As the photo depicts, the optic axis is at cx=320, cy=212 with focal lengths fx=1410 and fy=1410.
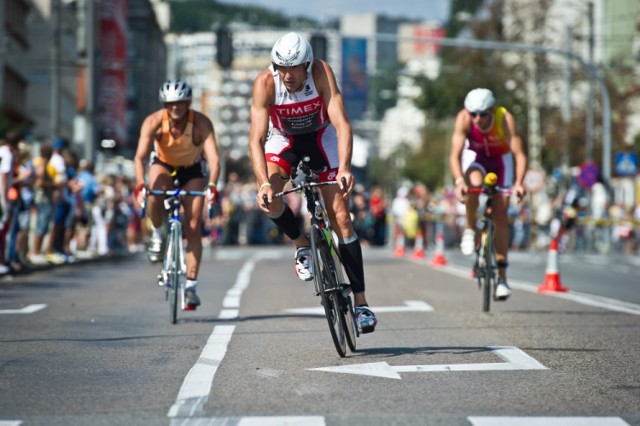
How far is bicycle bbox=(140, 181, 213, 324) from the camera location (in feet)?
38.8

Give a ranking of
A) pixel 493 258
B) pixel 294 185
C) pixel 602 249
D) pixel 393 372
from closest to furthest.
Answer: pixel 393 372 < pixel 294 185 < pixel 493 258 < pixel 602 249

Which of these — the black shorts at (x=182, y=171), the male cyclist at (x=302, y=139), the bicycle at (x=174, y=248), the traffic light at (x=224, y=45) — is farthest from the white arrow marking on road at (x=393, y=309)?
the traffic light at (x=224, y=45)

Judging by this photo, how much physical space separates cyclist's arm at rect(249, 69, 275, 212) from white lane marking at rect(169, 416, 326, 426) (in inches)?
109

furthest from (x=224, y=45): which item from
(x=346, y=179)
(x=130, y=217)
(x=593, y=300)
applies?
(x=346, y=179)

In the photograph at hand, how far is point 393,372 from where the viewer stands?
26.3ft

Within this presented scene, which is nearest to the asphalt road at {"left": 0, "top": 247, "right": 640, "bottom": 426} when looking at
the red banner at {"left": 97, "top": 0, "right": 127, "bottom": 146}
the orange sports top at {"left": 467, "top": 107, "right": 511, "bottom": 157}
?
the orange sports top at {"left": 467, "top": 107, "right": 511, "bottom": 157}

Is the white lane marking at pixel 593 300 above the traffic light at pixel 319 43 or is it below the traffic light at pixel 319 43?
below

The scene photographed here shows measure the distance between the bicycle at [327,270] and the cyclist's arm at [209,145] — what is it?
2.83m

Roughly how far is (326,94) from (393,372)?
203cm

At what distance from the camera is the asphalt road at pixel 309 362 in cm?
654

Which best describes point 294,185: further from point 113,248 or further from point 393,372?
point 113,248

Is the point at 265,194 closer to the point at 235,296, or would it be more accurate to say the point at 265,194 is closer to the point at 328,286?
the point at 328,286

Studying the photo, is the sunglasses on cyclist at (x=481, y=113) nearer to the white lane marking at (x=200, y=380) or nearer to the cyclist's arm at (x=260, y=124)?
the white lane marking at (x=200, y=380)

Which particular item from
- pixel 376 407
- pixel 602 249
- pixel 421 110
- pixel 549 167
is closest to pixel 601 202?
pixel 602 249
